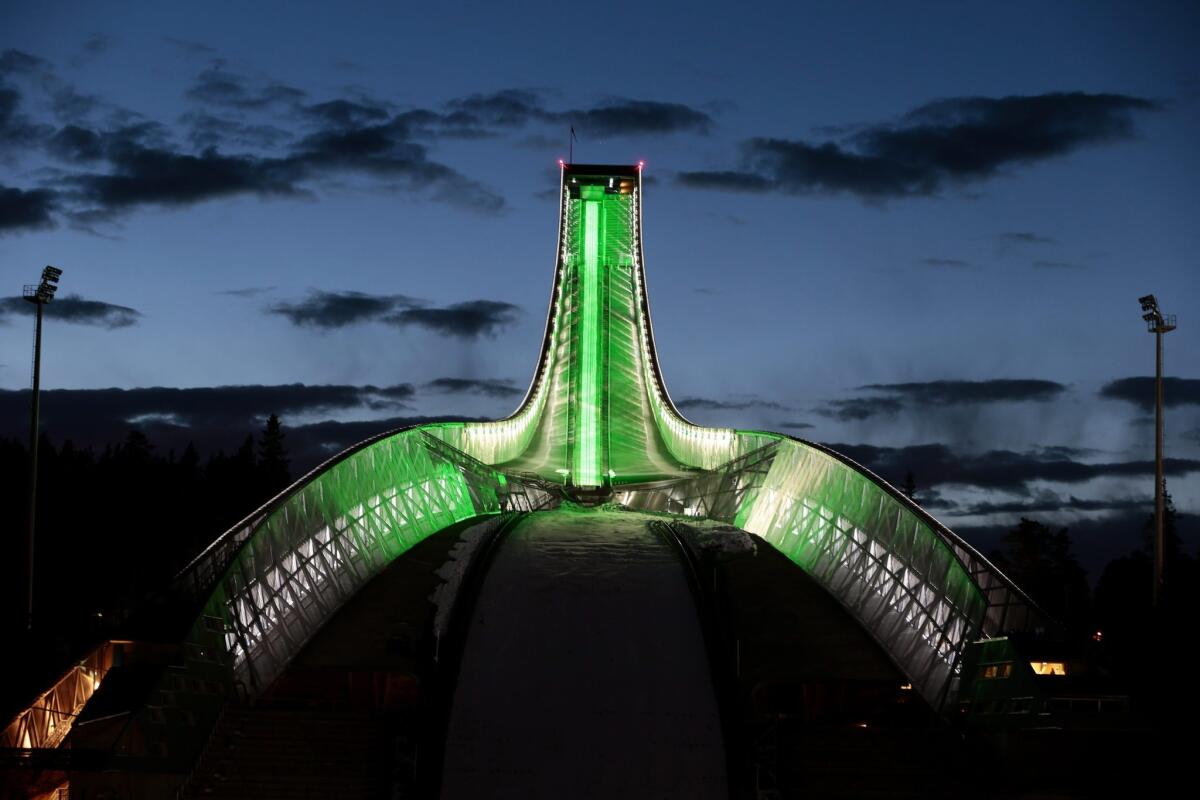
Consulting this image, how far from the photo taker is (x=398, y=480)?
1219 inches

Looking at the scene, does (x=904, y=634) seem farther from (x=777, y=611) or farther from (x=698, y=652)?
(x=698, y=652)

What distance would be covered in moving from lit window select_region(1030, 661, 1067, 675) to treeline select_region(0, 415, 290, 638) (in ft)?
64.1

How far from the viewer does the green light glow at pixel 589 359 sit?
1572 inches

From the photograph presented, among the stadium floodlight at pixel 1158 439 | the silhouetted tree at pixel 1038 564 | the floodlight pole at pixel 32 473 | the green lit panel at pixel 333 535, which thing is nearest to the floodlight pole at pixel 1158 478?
the stadium floodlight at pixel 1158 439

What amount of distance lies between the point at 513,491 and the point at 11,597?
14886 mm

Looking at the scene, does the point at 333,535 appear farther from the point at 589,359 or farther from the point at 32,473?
the point at 589,359

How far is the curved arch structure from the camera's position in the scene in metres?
24.8

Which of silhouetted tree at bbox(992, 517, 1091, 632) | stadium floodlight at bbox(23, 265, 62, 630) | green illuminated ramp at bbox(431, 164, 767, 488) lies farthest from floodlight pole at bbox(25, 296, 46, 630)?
silhouetted tree at bbox(992, 517, 1091, 632)

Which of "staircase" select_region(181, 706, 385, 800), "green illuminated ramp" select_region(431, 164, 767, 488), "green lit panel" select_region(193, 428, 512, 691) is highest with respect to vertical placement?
"green illuminated ramp" select_region(431, 164, 767, 488)

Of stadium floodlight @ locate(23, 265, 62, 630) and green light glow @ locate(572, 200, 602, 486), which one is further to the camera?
green light glow @ locate(572, 200, 602, 486)

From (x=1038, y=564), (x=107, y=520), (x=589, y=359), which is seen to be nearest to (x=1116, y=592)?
(x=1038, y=564)

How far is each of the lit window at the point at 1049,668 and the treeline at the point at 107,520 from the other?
1955cm

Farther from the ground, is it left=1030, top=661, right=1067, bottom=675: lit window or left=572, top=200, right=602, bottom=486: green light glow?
left=572, top=200, right=602, bottom=486: green light glow

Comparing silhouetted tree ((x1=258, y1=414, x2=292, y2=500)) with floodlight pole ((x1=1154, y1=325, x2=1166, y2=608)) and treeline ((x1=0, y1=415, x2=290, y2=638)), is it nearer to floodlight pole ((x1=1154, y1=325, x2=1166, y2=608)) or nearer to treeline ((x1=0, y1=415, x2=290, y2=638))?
treeline ((x1=0, y1=415, x2=290, y2=638))
